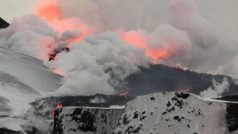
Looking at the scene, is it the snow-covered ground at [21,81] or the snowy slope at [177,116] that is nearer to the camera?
the snowy slope at [177,116]

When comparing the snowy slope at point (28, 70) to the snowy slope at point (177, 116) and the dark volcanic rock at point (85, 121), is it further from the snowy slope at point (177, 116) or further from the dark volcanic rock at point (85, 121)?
the snowy slope at point (177, 116)

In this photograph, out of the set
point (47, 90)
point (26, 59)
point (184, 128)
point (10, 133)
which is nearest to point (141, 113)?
point (184, 128)

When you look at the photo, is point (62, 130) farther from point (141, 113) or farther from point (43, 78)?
point (43, 78)

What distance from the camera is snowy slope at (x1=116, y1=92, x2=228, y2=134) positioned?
639cm

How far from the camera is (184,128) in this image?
252 inches

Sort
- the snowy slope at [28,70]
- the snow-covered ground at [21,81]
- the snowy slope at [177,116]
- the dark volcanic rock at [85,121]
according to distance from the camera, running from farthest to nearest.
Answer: the snowy slope at [28,70], the snow-covered ground at [21,81], the dark volcanic rock at [85,121], the snowy slope at [177,116]

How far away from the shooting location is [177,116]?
6.48 metres

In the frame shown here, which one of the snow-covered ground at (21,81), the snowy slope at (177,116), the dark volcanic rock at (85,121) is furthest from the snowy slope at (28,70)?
the snowy slope at (177,116)

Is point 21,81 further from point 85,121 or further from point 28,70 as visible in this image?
point 85,121

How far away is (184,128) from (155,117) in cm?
45

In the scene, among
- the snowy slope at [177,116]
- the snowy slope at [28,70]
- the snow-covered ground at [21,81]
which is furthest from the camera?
the snowy slope at [28,70]

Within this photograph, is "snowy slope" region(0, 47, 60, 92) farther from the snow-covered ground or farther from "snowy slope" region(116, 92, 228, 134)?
"snowy slope" region(116, 92, 228, 134)

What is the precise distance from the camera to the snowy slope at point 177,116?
6387 mm

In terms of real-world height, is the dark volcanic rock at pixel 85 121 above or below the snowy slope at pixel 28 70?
below
